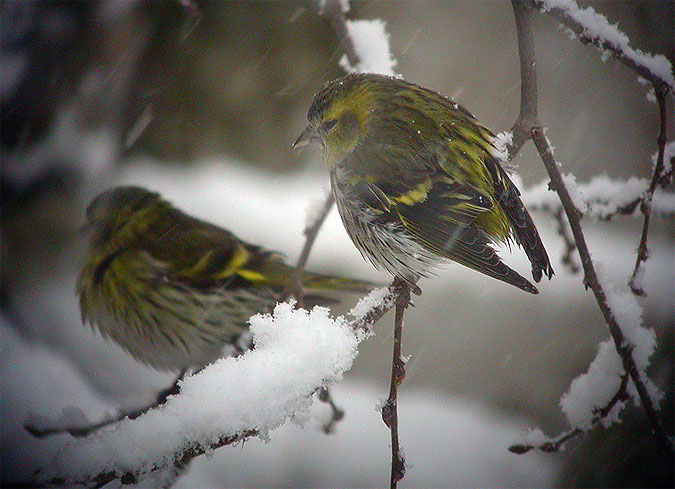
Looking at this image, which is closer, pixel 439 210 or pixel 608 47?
pixel 608 47

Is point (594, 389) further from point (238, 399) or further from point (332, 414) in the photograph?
point (238, 399)

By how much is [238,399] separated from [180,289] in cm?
86

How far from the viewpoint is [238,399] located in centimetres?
61

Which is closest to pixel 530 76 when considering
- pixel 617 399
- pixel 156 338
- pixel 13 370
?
pixel 617 399

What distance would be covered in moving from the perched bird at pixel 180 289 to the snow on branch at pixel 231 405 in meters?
0.69

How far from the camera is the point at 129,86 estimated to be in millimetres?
2070

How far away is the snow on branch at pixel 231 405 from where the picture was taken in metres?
0.59

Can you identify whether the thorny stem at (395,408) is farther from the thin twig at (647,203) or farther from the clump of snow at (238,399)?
the thin twig at (647,203)

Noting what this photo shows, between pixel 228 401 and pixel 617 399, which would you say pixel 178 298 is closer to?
pixel 228 401

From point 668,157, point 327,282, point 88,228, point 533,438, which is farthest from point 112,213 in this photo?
point 668,157

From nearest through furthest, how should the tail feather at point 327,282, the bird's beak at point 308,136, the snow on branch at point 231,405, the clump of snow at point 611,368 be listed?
the snow on branch at point 231,405 < the clump of snow at point 611,368 < the bird's beak at point 308,136 < the tail feather at point 327,282

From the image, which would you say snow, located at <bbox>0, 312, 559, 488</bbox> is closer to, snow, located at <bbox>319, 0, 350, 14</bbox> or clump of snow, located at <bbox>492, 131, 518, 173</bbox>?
clump of snow, located at <bbox>492, 131, 518, 173</bbox>

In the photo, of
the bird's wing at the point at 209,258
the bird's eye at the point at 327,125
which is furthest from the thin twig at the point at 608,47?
the bird's wing at the point at 209,258

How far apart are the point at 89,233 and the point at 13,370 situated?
56 cm
